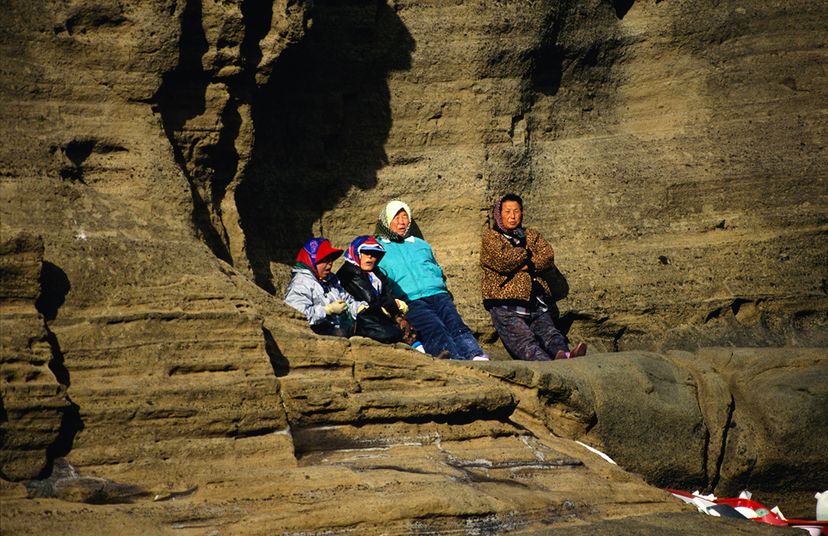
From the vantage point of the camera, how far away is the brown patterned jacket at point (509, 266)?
38.3ft

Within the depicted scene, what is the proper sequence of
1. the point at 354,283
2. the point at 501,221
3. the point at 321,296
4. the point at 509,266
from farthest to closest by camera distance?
the point at 501,221 < the point at 509,266 < the point at 354,283 < the point at 321,296

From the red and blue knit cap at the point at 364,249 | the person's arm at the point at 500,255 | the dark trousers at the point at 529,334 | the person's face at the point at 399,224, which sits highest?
the person's face at the point at 399,224

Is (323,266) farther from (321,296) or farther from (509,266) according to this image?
(509,266)

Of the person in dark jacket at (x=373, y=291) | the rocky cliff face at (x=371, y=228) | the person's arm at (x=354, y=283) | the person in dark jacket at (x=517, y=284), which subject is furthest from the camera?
the person in dark jacket at (x=517, y=284)

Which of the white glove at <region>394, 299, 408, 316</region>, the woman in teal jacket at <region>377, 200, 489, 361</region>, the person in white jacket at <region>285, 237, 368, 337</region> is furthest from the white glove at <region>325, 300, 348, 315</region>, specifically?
the woman in teal jacket at <region>377, 200, 489, 361</region>

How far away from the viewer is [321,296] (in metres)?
10.4

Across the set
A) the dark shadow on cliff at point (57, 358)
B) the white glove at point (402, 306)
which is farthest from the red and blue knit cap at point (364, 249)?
the dark shadow on cliff at point (57, 358)

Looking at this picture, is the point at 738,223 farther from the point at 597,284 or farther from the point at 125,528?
the point at 125,528

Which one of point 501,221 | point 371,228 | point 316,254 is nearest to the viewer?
point 316,254

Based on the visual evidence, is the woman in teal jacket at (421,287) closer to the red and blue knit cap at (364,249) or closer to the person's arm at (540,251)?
the red and blue knit cap at (364,249)

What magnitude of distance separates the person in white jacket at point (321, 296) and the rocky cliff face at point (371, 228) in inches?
19.8

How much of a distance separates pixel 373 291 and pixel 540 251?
1.77 m

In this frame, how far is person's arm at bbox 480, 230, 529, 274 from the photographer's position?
11.6 meters

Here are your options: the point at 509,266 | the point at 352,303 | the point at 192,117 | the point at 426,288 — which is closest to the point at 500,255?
the point at 509,266
